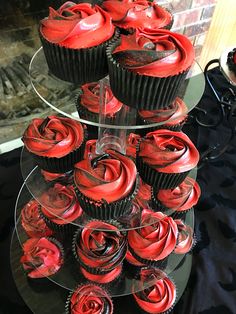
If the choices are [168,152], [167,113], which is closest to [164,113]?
[167,113]

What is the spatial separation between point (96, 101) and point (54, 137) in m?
0.19

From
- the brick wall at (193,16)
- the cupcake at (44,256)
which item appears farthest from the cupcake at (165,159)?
the brick wall at (193,16)

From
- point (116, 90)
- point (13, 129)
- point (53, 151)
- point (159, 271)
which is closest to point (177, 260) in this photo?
point (159, 271)

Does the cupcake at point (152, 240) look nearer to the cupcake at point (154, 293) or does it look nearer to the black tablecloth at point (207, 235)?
the cupcake at point (154, 293)

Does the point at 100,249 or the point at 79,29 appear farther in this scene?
the point at 100,249

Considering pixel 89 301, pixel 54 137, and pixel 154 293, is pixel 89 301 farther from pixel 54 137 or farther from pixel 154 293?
pixel 54 137

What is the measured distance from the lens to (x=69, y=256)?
1.33 metres

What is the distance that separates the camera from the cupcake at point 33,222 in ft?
4.54

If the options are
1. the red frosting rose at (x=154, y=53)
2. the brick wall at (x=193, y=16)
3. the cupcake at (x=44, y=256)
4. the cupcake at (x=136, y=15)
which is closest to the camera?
the red frosting rose at (x=154, y=53)

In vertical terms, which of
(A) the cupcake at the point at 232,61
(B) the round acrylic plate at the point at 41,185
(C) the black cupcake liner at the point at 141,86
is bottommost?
(B) the round acrylic plate at the point at 41,185

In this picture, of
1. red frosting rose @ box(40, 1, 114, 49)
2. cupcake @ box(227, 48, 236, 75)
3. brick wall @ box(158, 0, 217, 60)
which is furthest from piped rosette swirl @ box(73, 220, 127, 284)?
brick wall @ box(158, 0, 217, 60)

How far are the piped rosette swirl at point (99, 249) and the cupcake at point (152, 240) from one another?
0.04 m

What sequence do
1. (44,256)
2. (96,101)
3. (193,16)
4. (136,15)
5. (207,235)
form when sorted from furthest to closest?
(193,16)
(207,235)
(44,256)
(96,101)
(136,15)

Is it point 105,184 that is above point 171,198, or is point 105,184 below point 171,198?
above
